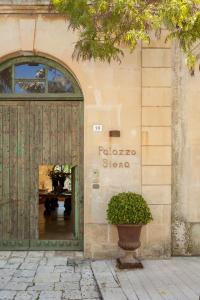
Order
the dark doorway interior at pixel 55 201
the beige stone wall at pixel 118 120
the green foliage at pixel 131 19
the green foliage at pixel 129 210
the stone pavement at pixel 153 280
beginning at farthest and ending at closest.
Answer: the dark doorway interior at pixel 55 201 → the beige stone wall at pixel 118 120 → the green foliage at pixel 129 210 → the stone pavement at pixel 153 280 → the green foliage at pixel 131 19

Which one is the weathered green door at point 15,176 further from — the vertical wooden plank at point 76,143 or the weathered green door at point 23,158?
the vertical wooden plank at point 76,143

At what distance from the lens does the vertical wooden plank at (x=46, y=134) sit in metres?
A: 8.73

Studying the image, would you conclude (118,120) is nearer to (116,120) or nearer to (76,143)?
(116,120)

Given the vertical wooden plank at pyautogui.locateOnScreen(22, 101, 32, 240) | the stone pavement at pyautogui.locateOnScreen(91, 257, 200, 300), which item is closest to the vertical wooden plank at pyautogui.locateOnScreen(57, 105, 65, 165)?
the vertical wooden plank at pyautogui.locateOnScreen(22, 101, 32, 240)

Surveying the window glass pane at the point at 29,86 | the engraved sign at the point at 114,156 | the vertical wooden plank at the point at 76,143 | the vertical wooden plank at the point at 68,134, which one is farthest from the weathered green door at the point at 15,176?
the engraved sign at the point at 114,156

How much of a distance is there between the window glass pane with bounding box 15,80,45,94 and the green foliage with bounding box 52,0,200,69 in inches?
106

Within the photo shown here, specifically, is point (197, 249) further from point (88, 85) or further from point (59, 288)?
point (88, 85)

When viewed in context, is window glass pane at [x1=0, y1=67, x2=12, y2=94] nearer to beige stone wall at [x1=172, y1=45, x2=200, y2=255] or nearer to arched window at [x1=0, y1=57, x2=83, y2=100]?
arched window at [x1=0, y1=57, x2=83, y2=100]

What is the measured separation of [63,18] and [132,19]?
3252mm

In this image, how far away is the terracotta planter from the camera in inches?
305

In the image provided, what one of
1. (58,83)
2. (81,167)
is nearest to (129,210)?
(81,167)

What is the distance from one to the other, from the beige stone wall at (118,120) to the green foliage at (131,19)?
2.25 meters

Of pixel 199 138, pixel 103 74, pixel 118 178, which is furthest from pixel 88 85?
pixel 199 138

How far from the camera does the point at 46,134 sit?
875 centimetres
